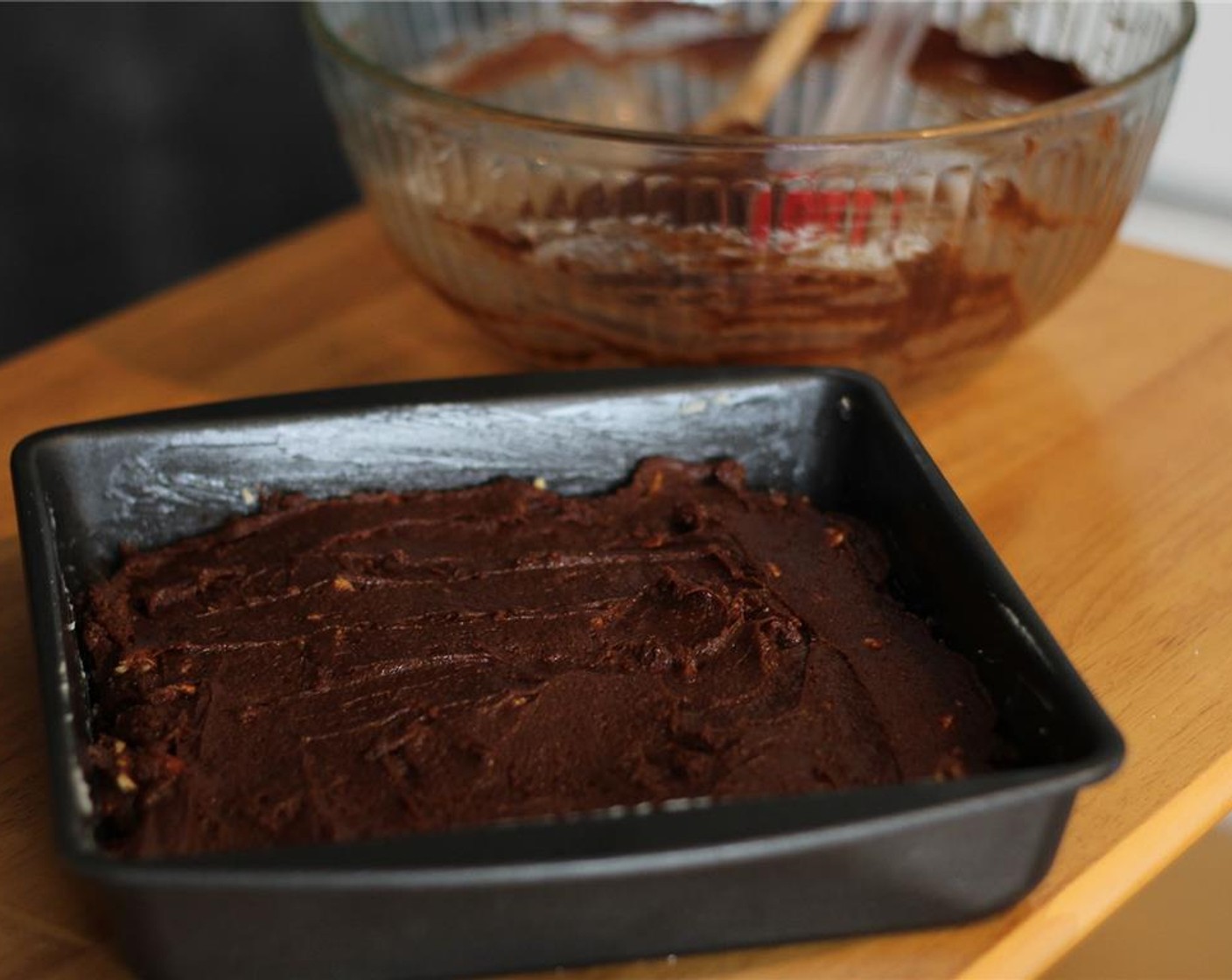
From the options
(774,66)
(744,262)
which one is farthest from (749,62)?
(744,262)

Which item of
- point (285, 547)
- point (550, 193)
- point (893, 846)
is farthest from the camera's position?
point (550, 193)

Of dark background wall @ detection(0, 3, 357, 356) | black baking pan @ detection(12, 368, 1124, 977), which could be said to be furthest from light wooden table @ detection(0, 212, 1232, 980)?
dark background wall @ detection(0, 3, 357, 356)

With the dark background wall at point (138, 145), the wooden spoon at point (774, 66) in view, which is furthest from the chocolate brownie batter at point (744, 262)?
the dark background wall at point (138, 145)

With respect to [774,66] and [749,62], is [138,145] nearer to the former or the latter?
[749,62]

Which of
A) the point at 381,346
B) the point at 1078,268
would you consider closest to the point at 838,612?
the point at 1078,268

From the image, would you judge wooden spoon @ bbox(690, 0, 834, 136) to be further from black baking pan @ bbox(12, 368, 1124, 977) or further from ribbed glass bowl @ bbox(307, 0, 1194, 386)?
black baking pan @ bbox(12, 368, 1124, 977)

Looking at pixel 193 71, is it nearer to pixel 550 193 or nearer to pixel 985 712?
pixel 550 193
